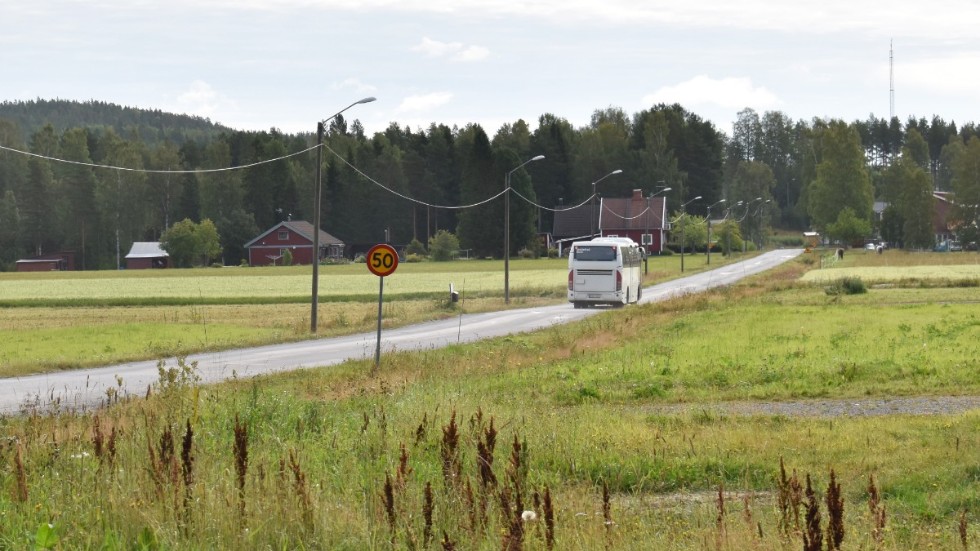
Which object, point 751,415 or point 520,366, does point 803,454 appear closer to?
point 751,415

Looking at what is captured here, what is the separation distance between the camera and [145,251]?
13988cm

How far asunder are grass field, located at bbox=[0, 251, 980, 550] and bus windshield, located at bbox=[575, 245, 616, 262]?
26.4 m

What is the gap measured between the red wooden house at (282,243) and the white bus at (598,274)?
92126 millimetres

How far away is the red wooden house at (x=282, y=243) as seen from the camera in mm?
141250

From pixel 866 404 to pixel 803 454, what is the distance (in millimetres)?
4799

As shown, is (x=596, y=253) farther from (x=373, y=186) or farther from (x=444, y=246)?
(x=373, y=186)

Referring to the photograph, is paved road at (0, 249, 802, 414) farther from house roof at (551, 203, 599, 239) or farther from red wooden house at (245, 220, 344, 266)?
house roof at (551, 203, 599, 239)

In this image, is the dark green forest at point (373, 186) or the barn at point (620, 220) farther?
the barn at point (620, 220)

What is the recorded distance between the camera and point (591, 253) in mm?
50562

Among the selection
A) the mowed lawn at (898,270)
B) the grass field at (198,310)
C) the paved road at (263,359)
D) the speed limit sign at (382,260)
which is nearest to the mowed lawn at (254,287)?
the grass field at (198,310)

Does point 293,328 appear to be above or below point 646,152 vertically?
below

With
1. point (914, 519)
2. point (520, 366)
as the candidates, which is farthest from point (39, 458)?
point (520, 366)

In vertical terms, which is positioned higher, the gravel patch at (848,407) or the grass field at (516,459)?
the grass field at (516,459)

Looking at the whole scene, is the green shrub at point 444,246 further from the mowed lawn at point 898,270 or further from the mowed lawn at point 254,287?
the mowed lawn at point 254,287
